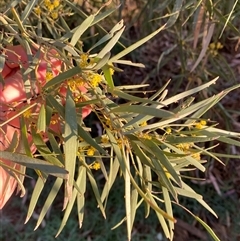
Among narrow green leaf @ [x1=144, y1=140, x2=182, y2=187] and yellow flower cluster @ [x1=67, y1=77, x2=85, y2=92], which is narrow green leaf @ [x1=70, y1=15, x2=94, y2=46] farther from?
narrow green leaf @ [x1=144, y1=140, x2=182, y2=187]

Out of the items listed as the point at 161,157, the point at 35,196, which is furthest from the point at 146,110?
the point at 35,196

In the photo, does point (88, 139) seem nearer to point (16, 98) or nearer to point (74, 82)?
point (74, 82)

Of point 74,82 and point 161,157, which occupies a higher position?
point 74,82

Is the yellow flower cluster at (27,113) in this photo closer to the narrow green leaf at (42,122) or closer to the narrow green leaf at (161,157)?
the narrow green leaf at (42,122)

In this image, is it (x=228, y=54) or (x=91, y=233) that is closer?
(x=91, y=233)

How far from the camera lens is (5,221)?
1.62 m

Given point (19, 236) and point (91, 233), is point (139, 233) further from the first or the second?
point (19, 236)

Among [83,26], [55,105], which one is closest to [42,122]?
[55,105]

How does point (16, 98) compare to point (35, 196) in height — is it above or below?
above

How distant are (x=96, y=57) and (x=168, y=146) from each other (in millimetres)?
145

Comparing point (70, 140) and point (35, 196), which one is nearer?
point (70, 140)

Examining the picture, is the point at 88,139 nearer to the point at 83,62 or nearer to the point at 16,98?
the point at 83,62

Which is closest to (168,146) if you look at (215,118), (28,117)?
(28,117)

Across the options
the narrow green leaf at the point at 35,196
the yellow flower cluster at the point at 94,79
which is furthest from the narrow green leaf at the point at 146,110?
the narrow green leaf at the point at 35,196
